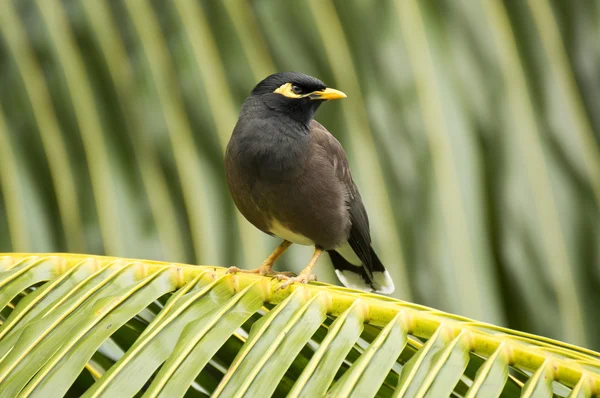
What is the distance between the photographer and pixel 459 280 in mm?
2811

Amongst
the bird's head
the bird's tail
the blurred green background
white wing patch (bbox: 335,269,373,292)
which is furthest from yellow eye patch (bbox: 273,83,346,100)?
white wing patch (bbox: 335,269,373,292)

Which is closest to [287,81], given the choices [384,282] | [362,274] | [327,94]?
[327,94]

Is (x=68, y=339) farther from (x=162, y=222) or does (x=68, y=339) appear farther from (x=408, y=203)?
(x=408, y=203)

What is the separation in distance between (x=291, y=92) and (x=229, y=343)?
1194 millimetres

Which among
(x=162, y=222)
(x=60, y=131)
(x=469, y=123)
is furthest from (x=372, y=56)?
(x=60, y=131)

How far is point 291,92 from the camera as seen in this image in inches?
116

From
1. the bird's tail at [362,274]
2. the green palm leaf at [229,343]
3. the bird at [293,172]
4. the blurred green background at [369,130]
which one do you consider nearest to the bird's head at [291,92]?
the bird at [293,172]

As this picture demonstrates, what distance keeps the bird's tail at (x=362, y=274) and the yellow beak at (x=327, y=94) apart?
0.70m

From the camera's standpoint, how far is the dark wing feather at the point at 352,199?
3.00 m

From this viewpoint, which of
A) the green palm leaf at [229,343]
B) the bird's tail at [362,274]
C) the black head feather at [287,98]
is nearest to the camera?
the green palm leaf at [229,343]

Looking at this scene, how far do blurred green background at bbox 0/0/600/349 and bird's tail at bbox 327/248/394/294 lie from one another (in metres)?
0.24

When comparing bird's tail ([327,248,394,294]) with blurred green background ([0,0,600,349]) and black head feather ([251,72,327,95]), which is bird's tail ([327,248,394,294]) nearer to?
blurred green background ([0,0,600,349])

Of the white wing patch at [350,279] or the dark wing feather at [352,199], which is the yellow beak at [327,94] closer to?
the dark wing feather at [352,199]

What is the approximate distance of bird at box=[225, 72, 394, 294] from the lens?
9.16 feet
